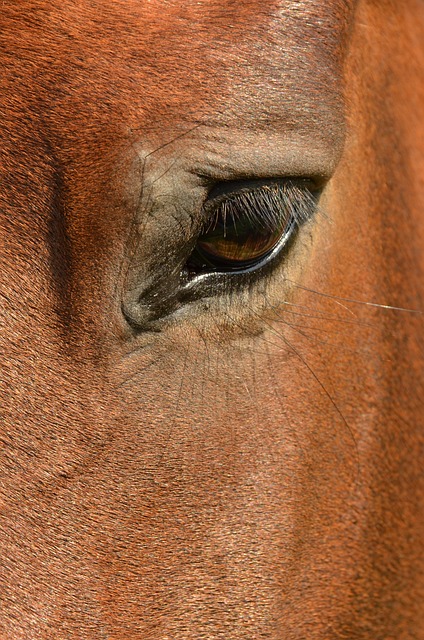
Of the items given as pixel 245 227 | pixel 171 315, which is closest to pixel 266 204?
pixel 245 227

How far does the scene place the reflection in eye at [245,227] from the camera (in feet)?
5.06

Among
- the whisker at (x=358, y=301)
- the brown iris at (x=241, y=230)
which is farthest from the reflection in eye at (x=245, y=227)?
the whisker at (x=358, y=301)

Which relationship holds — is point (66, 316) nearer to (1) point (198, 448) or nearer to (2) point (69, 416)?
(2) point (69, 416)

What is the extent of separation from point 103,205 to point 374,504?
969 millimetres

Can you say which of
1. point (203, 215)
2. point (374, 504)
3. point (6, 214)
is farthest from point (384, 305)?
point (6, 214)

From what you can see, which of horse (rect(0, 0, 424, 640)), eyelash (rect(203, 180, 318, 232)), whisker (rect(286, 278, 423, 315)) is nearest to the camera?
horse (rect(0, 0, 424, 640))

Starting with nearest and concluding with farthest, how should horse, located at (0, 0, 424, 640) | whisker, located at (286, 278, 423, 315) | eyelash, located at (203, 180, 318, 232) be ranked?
horse, located at (0, 0, 424, 640) → eyelash, located at (203, 180, 318, 232) → whisker, located at (286, 278, 423, 315)

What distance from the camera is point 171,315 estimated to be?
60.3 inches

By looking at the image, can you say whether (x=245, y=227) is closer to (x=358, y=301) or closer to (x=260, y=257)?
(x=260, y=257)

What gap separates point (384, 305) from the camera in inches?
75.4

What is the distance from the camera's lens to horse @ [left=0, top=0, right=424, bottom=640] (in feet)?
4.66

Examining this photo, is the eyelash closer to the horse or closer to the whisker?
the horse

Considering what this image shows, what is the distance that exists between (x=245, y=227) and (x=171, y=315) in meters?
0.23

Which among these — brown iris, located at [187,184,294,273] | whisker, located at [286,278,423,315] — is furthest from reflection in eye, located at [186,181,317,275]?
whisker, located at [286,278,423,315]
